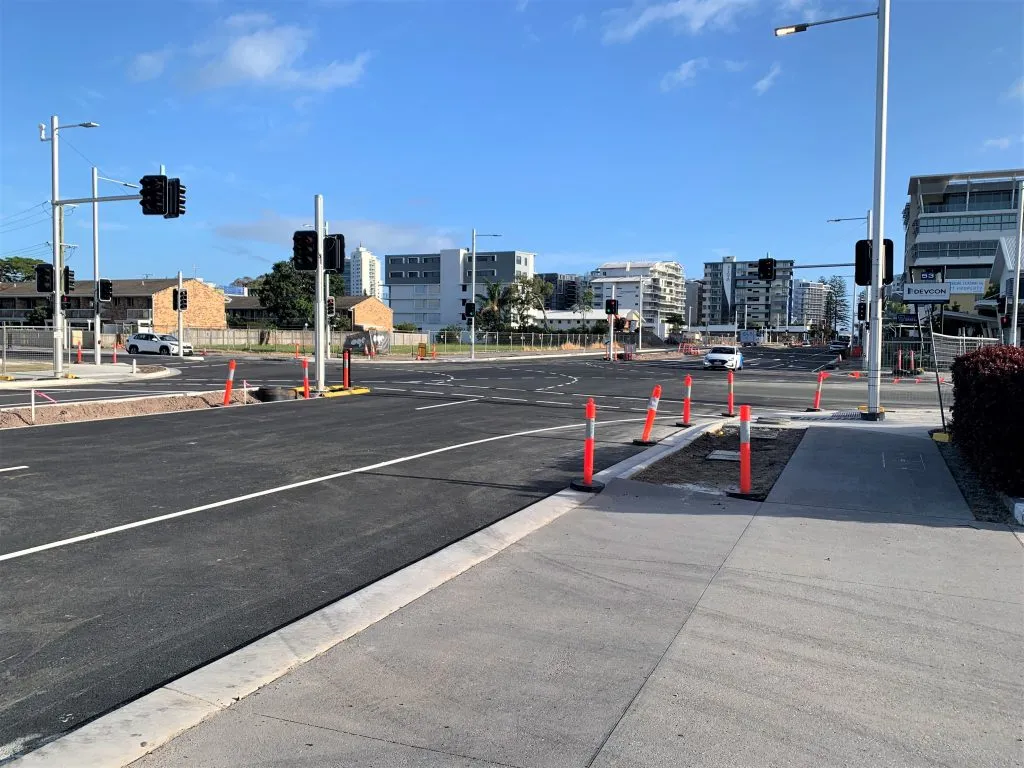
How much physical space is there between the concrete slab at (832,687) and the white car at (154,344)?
5395 centimetres

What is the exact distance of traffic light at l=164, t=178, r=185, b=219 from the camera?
851 inches

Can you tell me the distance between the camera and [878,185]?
1591 centimetres

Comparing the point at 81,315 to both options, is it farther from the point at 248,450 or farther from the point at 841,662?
the point at 841,662

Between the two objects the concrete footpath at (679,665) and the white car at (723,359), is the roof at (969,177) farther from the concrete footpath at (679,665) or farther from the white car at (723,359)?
the concrete footpath at (679,665)

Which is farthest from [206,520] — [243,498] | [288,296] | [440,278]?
[440,278]

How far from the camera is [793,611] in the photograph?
494cm

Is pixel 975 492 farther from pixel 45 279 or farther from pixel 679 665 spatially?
pixel 45 279

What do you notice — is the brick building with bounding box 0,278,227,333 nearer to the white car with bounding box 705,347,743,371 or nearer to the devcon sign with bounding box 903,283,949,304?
the white car with bounding box 705,347,743,371

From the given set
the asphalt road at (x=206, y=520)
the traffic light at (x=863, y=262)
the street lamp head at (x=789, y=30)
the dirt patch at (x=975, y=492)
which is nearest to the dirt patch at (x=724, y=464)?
the asphalt road at (x=206, y=520)

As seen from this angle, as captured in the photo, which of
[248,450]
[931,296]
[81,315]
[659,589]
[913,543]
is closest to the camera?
[659,589]

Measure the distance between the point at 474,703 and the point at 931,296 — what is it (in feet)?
138

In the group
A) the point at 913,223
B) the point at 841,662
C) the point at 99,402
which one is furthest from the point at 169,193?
the point at 913,223

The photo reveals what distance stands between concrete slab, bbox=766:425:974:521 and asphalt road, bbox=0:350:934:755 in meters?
2.83

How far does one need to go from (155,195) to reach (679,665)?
21807 millimetres
